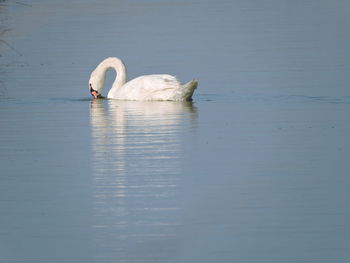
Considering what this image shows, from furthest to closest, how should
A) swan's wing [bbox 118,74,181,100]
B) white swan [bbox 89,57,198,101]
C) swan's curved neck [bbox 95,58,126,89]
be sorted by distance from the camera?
1. swan's curved neck [bbox 95,58,126,89]
2. swan's wing [bbox 118,74,181,100]
3. white swan [bbox 89,57,198,101]

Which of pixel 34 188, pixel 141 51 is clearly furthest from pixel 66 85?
pixel 34 188

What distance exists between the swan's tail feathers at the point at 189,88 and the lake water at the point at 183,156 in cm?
19

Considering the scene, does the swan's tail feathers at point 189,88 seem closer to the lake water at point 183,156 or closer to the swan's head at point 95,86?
the lake water at point 183,156

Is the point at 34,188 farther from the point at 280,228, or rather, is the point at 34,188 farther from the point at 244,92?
the point at 244,92

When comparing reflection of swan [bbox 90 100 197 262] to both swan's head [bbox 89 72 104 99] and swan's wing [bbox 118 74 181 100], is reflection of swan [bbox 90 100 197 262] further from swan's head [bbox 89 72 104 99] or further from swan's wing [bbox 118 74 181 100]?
swan's head [bbox 89 72 104 99]

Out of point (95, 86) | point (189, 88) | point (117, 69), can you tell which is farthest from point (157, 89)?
point (117, 69)

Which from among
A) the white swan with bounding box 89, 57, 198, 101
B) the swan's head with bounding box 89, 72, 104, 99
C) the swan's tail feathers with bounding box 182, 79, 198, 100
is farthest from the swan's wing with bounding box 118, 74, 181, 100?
the swan's head with bounding box 89, 72, 104, 99

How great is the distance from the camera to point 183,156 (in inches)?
472

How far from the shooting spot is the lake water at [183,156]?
28.8 feet

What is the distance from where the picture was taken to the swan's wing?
17.0 metres

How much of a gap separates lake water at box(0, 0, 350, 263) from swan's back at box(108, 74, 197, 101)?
200mm

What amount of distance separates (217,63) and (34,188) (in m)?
10.5

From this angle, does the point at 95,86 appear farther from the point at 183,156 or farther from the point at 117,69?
the point at 183,156

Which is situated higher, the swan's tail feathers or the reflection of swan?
the swan's tail feathers
